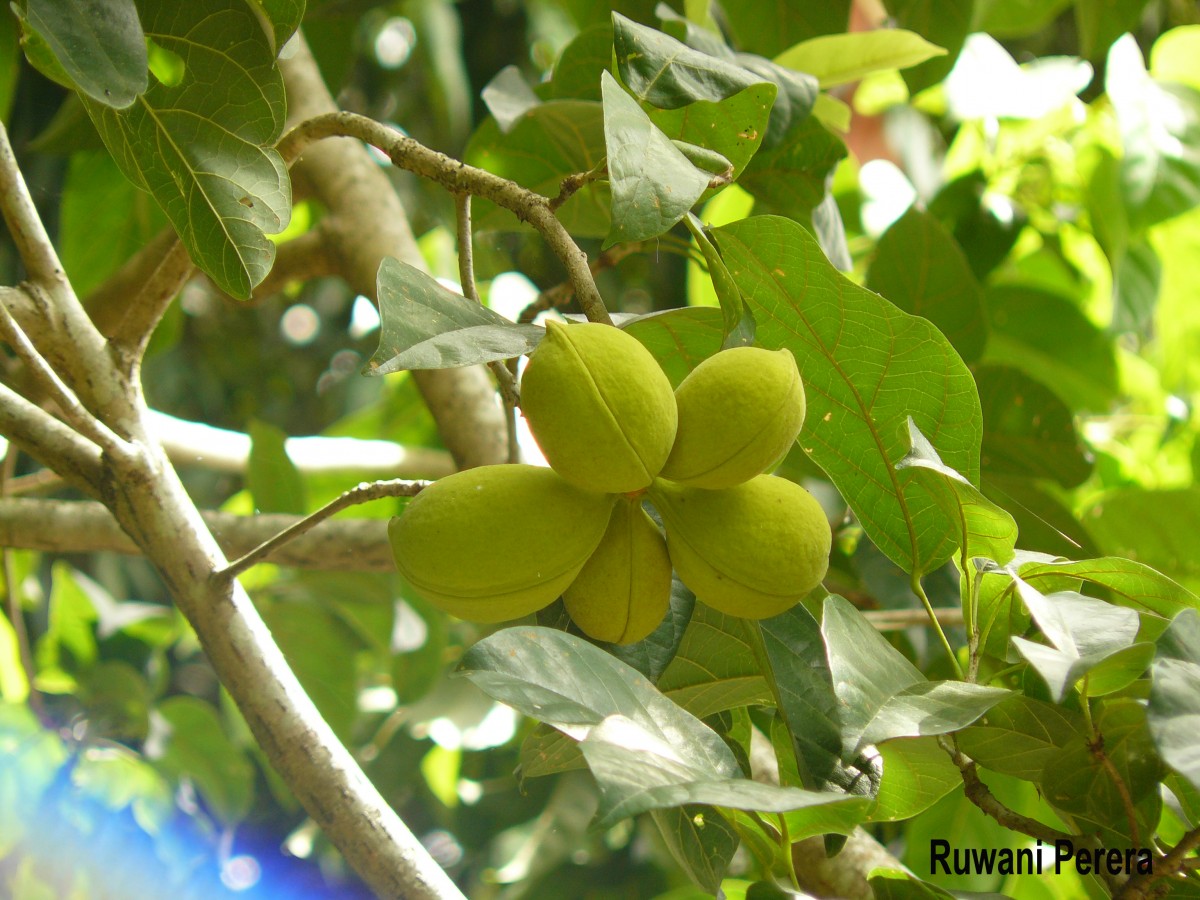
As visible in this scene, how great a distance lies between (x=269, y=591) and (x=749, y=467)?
1.28 m

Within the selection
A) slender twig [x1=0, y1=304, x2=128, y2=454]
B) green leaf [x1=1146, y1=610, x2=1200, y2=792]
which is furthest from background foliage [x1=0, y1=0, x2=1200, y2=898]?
slender twig [x1=0, y1=304, x2=128, y2=454]

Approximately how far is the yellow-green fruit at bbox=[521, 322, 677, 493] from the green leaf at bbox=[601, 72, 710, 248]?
0.21 ft

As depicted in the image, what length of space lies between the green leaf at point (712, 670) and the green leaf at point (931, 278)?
69cm

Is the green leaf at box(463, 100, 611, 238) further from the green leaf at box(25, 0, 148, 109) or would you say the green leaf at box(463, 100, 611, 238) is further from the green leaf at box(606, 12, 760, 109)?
the green leaf at box(25, 0, 148, 109)

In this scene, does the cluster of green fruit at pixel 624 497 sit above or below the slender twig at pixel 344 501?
above

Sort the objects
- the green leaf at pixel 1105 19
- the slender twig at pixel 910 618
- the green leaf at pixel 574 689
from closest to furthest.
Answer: the green leaf at pixel 574 689 < the slender twig at pixel 910 618 < the green leaf at pixel 1105 19

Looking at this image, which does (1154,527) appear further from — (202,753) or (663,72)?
(202,753)

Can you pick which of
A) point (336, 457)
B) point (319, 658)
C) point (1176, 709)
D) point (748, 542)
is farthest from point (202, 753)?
point (1176, 709)

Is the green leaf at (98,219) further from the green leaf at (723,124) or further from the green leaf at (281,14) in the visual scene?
the green leaf at (723,124)

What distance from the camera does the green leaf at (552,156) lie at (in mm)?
1097

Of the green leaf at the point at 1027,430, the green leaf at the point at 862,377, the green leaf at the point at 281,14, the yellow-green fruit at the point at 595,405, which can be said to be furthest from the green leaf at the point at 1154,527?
the green leaf at the point at 281,14

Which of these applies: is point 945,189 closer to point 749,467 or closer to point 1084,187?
point 1084,187

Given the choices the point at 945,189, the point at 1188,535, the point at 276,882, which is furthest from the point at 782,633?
the point at 276,882

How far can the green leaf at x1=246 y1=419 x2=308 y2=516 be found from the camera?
5.11 feet
